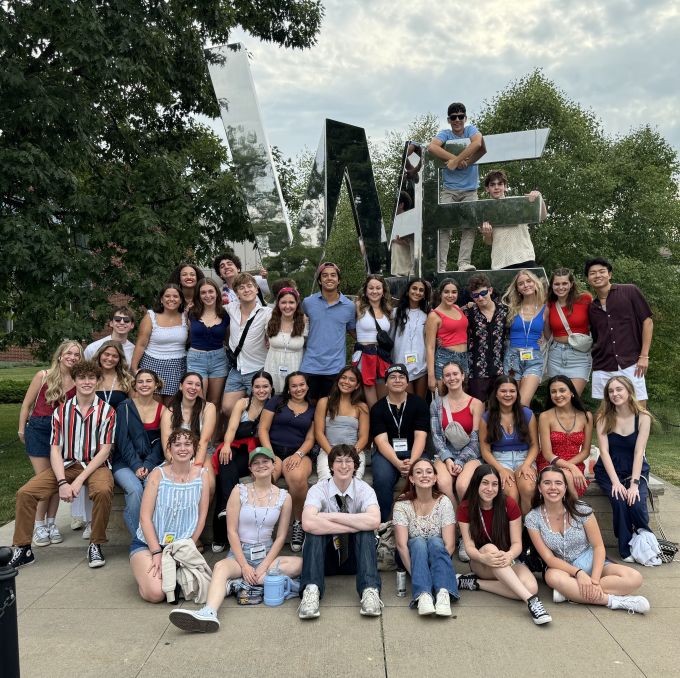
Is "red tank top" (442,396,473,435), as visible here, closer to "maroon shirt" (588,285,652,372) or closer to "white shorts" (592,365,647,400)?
"white shorts" (592,365,647,400)

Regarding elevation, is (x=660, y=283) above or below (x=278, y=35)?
below

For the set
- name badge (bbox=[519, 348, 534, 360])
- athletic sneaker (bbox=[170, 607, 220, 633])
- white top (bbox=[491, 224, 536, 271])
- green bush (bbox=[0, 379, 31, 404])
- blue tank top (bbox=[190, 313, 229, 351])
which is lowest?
green bush (bbox=[0, 379, 31, 404])

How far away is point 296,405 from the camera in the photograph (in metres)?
5.62

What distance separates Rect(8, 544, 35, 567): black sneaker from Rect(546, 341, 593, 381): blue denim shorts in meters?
4.79

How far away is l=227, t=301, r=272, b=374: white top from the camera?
609 cm

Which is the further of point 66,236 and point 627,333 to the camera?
point 66,236

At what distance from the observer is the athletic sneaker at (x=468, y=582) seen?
4.54 m

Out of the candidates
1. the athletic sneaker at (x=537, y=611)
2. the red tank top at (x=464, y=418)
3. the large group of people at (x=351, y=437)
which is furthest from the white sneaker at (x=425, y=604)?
the red tank top at (x=464, y=418)

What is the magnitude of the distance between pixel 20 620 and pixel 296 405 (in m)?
2.54

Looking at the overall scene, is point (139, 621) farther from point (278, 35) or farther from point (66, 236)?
point (278, 35)

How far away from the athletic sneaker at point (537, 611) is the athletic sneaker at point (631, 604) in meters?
0.52

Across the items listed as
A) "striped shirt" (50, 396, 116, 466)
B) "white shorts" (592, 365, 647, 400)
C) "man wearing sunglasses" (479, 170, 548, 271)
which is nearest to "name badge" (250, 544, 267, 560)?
"striped shirt" (50, 396, 116, 466)

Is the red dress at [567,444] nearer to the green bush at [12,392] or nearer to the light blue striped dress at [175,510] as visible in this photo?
the light blue striped dress at [175,510]

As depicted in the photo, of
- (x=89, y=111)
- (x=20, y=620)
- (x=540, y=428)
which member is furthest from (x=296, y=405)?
(x=89, y=111)
